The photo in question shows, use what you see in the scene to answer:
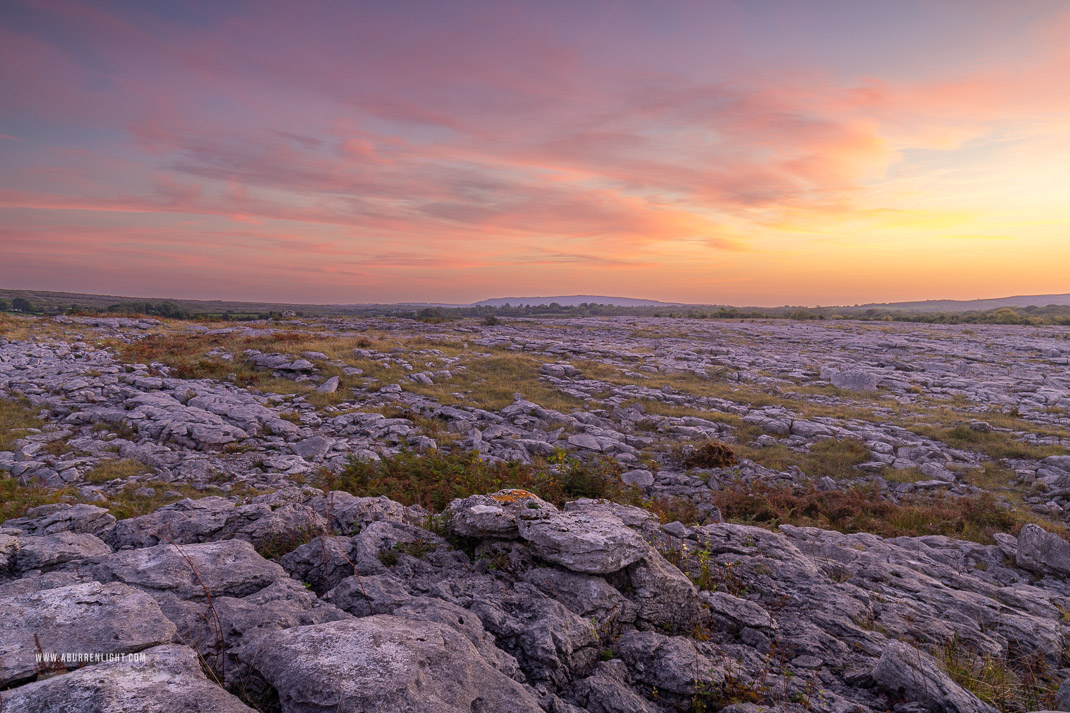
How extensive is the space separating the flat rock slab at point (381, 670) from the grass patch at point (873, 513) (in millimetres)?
7902

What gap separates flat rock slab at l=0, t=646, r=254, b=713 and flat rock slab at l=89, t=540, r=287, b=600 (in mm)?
1462

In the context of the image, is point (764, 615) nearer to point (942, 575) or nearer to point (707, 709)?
→ point (707, 709)

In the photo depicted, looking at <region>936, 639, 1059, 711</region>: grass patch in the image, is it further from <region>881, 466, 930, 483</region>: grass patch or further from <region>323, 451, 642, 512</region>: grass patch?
<region>881, 466, 930, 483</region>: grass patch

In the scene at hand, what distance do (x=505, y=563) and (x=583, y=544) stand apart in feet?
3.39

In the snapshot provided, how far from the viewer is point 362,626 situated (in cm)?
376

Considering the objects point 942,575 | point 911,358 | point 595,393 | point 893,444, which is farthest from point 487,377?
point 911,358

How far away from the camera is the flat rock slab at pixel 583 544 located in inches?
212

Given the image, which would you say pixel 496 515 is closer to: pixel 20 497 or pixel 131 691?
pixel 131 691

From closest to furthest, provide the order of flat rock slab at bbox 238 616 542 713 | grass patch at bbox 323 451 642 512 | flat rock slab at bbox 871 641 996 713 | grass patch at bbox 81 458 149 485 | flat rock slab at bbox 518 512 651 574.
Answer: flat rock slab at bbox 238 616 542 713, flat rock slab at bbox 871 641 996 713, flat rock slab at bbox 518 512 651 574, grass patch at bbox 323 451 642 512, grass patch at bbox 81 458 149 485

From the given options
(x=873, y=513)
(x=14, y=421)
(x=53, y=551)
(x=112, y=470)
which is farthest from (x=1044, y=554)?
(x=14, y=421)

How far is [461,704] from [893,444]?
52.5ft

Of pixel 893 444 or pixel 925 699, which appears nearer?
pixel 925 699

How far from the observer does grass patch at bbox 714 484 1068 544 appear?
954 cm

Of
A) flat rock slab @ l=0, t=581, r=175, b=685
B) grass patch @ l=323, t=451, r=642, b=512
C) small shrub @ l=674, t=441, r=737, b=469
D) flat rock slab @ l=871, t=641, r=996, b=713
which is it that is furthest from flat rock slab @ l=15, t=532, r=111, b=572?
small shrub @ l=674, t=441, r=737, b=469
